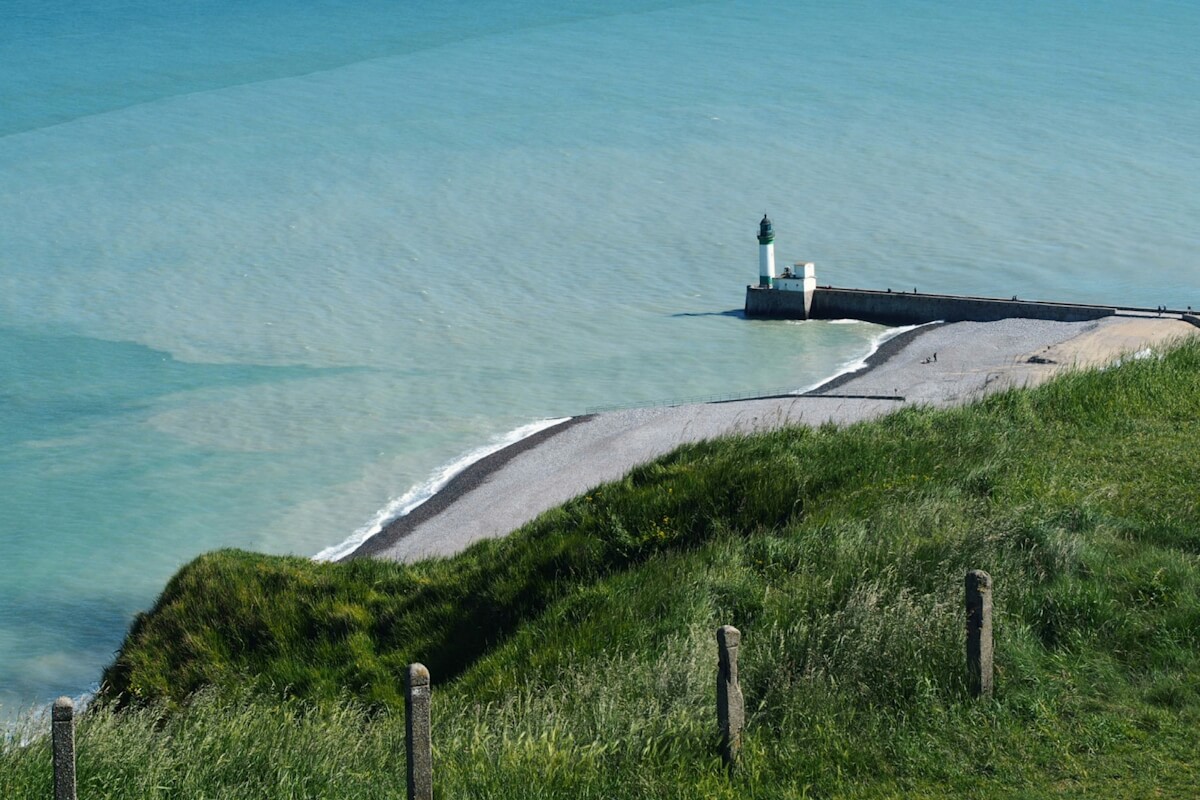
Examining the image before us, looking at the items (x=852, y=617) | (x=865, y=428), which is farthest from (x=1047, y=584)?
(x=865, y=428)

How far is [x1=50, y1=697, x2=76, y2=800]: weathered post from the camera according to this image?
18.7 ft

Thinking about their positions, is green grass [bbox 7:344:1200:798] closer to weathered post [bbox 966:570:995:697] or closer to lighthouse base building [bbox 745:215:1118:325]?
weathered post [bbox 966:570:995:697]

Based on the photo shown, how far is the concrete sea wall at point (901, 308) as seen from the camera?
38366 millimetres

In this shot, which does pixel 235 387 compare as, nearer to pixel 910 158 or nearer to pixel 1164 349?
pixel 1164 349

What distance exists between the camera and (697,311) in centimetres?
4653

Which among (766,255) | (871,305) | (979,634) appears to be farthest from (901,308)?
(979,634)

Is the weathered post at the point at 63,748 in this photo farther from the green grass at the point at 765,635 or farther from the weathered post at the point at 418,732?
the weathered post at the point at 418,732

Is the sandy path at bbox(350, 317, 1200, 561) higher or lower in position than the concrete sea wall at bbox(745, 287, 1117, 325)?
lower

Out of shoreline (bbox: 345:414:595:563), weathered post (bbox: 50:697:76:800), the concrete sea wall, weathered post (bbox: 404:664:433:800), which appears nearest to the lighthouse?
the concrete sea wall

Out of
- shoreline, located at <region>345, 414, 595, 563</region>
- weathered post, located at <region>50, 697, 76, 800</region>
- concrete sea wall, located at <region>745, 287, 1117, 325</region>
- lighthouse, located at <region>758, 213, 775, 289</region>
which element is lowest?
shoreline, located at <region>345, 414, 595, 563</region>

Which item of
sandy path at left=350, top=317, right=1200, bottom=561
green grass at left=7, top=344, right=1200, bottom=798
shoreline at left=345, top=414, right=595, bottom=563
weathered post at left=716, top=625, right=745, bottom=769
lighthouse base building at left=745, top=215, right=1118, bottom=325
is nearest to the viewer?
weathered post at left=716, top=625, right=745, bottom=769

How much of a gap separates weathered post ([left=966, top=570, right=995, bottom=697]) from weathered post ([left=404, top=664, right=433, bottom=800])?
302cm

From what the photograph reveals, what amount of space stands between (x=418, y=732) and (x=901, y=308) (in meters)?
37.5

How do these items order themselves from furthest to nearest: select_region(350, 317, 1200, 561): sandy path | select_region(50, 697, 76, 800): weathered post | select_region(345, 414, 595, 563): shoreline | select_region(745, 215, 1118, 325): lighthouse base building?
select_region(745, 215, 1118, 325): lighthouse base building
select_region(345, 414, 595, 563): shoreline
select_region(350, 317, 1200, 561): sandy path
select_region(50, 697, 76, 800): weathered post
